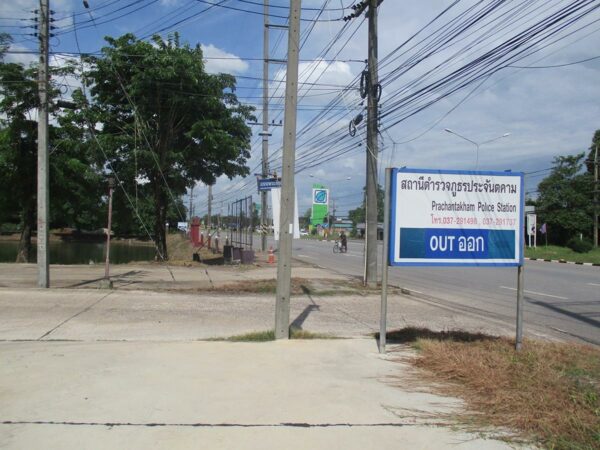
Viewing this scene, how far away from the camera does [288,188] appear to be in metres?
8.00

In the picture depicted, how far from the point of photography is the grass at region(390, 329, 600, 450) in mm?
4355

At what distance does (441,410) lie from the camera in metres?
4.93

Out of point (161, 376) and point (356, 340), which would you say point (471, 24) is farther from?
point (161, 376)

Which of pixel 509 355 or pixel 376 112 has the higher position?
pixel 376 112

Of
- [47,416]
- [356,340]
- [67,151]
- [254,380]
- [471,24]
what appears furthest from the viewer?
[67,151]

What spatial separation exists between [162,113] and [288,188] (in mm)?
17317

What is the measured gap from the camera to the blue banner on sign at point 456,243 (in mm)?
7277

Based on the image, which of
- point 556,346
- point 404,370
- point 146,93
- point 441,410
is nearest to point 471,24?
point 556,346

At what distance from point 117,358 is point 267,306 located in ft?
17.2

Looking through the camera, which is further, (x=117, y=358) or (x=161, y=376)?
(x=117, y=358)

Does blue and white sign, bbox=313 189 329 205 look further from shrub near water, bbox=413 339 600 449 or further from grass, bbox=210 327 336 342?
shrub near water, bbox=413 339 600 449

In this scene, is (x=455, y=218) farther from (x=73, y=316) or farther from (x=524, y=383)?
(x=73, y=316)

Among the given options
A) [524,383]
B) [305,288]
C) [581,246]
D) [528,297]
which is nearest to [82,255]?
[581,246]

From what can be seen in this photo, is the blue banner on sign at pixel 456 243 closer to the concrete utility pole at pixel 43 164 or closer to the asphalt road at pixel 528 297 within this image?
the asphalt road at pixel 528 297
